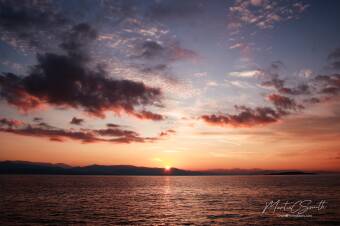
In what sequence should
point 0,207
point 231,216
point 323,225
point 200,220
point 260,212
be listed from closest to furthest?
point 323,225 → point 200,220 → point 231,216 → point 260,212 → point 0,207

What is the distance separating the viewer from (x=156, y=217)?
57281 mm

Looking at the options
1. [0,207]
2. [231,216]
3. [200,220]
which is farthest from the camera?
[0,207]

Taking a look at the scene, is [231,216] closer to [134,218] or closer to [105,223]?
[134,218]

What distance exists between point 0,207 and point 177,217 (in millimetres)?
42024

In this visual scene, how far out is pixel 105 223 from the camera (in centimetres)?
5078

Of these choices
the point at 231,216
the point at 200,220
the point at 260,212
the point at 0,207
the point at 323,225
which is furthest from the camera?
the point at 0,207

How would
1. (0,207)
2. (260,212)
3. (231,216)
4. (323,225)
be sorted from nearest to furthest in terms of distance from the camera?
(323,225)
(231,216)
(260,212)
(0,207)

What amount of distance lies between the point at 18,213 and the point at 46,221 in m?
12.6

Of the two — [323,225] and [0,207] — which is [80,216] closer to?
[0,207]

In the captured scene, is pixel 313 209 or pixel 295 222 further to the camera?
pixel 313 209

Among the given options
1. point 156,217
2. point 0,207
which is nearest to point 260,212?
point 156,217

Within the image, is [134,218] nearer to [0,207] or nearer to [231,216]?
[231,216]

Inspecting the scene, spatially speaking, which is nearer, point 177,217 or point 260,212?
point 177,217

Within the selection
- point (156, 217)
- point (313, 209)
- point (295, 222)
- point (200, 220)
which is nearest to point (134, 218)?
point (156, 217)
